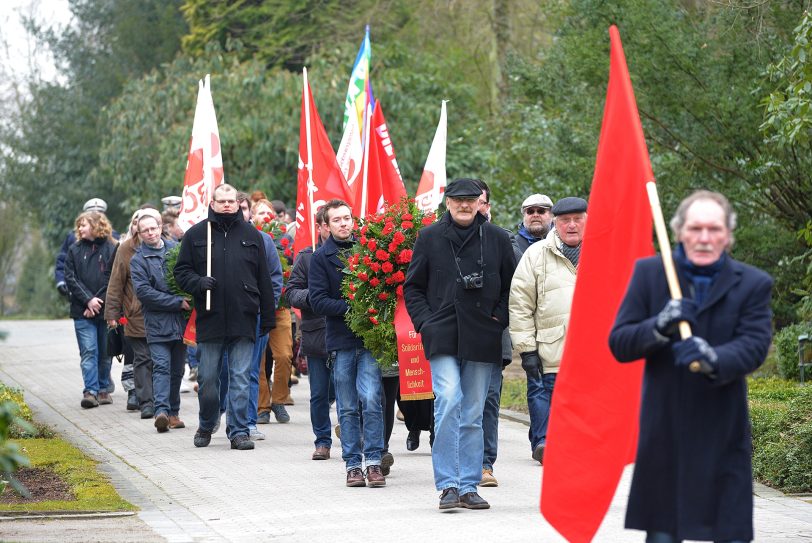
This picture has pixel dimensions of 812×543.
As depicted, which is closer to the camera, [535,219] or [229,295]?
[535,219]

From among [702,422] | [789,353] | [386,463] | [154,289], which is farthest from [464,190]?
[789,353]

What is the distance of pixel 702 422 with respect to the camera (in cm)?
557

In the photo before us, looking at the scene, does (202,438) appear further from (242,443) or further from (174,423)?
(174,423)

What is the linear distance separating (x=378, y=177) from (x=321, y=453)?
397 centimetres

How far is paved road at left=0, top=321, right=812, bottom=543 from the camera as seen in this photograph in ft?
26.9

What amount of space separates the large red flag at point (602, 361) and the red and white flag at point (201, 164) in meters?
8.01

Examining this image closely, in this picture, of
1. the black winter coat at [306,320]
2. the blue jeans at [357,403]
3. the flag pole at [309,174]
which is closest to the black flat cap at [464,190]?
the blue jeans at [357,403]

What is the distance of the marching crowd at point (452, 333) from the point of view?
557cm

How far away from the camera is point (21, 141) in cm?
4294

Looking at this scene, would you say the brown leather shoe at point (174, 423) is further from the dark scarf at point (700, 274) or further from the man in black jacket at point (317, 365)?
the dark scarf at point (700, 274)

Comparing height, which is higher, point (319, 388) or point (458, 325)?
point (458, 325)

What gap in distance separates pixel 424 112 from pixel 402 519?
67.2ft

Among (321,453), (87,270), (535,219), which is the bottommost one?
(321,453)

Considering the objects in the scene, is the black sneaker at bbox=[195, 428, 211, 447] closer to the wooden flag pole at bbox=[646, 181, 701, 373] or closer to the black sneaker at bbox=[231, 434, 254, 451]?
the black sneaker at bbox=[231, 434, 254, 451]
